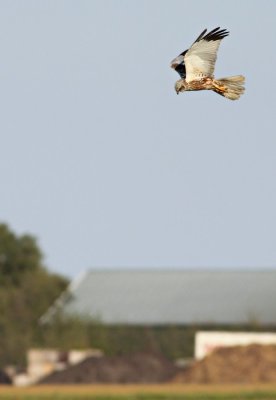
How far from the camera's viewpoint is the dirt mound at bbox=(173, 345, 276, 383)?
219 ft

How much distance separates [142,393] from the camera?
2144 inches

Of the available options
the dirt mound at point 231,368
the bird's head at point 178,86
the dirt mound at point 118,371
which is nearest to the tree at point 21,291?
the dirt mound at point 118,371

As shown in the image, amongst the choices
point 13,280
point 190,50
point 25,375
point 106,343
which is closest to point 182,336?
point 106,343

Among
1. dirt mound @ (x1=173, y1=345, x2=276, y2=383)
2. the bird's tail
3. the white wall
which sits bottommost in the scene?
dirt mound @ (x1=173, y1=345, x2=276, y2=383)

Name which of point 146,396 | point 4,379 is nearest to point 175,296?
point 4,379

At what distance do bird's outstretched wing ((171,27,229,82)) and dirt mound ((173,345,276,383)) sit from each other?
141ft

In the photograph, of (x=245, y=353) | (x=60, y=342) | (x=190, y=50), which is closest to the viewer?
(x=190, y=50)

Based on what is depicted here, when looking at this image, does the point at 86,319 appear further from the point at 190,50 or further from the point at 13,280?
the point at 190,50

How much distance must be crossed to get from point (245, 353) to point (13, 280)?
5634cm

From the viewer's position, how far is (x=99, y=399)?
52281mm

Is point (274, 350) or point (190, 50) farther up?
point (190, 50)

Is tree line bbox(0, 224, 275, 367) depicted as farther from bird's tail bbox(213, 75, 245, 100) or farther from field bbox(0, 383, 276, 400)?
bird's tail bbox(213, 75, 245, 100)

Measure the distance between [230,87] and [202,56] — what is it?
565 mm

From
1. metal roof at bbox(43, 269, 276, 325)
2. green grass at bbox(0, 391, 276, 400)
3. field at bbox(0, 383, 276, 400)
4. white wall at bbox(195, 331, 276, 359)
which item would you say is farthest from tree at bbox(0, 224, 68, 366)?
green grass at bbox(0, 391, 276, 400)
